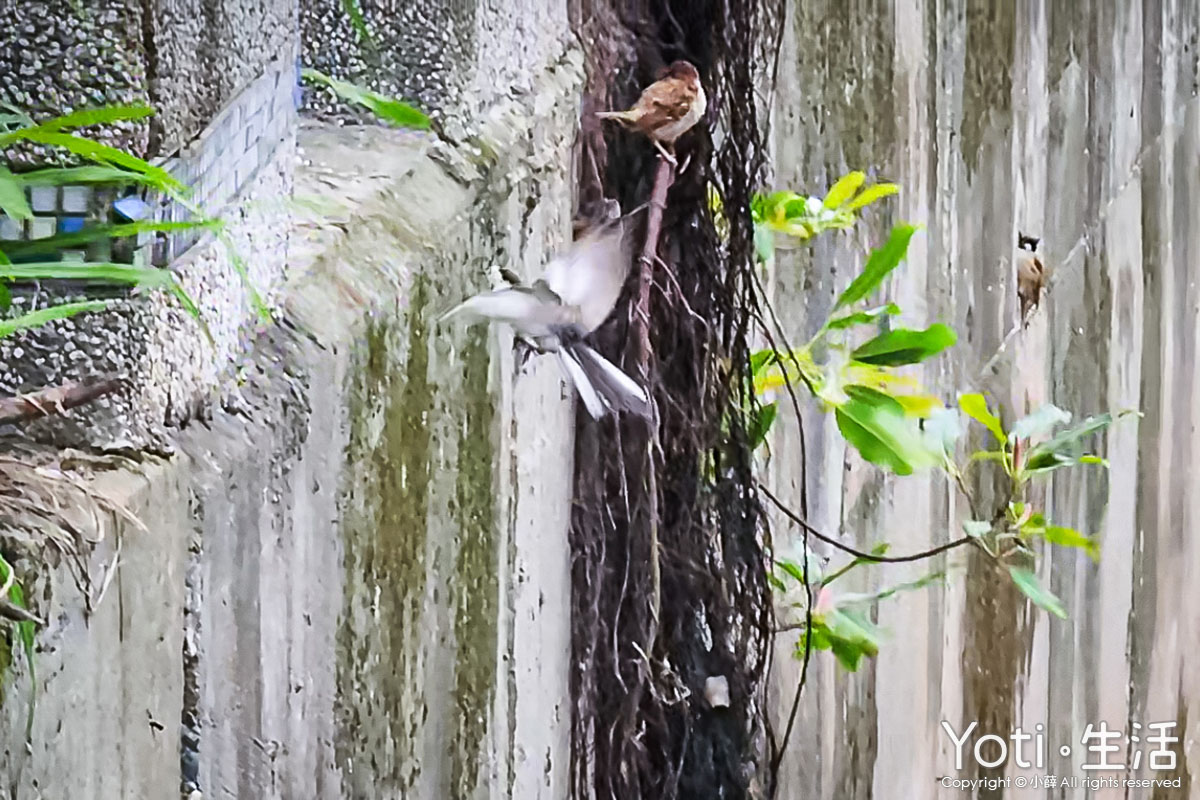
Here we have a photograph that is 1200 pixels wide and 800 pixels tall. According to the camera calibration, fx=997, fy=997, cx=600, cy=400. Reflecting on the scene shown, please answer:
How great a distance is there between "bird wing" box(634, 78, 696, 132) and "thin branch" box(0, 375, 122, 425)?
0.52 m

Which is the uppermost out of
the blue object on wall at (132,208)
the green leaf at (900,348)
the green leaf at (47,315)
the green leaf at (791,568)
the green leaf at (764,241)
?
the green leaf at (764,241)

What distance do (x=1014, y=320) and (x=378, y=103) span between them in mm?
707

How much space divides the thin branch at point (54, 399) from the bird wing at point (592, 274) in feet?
1.25

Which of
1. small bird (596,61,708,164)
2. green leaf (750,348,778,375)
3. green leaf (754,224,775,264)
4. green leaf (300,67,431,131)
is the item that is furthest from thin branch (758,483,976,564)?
green leaf (300,67,431,131)

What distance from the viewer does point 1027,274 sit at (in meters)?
1.09

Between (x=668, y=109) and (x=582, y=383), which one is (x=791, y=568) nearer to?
(x=582, y=383)

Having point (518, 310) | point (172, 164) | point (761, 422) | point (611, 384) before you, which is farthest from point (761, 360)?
point (172, 164)

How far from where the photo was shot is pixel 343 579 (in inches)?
31.2

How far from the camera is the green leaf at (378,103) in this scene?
778mm

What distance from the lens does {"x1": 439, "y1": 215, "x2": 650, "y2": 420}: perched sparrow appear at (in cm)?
88

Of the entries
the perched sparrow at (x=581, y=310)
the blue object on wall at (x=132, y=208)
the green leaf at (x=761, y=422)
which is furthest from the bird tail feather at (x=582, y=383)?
the blue object on wall at (x=132, y=208)

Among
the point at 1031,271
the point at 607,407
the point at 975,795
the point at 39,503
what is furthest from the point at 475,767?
the point at 1031,271

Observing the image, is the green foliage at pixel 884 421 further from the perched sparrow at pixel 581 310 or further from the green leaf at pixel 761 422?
the perched sparrow at pixel 581 310

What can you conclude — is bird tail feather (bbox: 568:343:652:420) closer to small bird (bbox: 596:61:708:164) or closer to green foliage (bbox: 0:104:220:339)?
small bird (bbox: 596:61:708:164)
